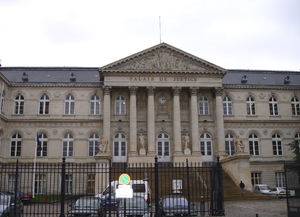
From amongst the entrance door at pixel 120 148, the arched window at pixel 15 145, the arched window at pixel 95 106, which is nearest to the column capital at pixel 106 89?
the arched window at pixel 95 106

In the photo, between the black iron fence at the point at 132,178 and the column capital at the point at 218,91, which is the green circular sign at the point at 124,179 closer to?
the black iron fence at the point at 132,178

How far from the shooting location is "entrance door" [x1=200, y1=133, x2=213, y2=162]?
46031 millimetres

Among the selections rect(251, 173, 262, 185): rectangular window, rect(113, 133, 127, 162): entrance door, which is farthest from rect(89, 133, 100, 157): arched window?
rect(251, 173, 262, 185): rectangular window

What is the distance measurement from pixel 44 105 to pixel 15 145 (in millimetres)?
5982

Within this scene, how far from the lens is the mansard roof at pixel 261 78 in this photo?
50.2 metres

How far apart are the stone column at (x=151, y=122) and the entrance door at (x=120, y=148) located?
350 centimetres

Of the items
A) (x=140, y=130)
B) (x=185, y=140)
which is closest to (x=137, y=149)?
(x=140, y=130)

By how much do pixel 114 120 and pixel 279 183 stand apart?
73.4ft

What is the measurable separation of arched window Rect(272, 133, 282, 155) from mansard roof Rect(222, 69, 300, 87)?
6.84 metres

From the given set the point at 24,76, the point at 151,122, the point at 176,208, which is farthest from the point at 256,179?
the point at 24,76

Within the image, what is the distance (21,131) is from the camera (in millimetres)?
45531

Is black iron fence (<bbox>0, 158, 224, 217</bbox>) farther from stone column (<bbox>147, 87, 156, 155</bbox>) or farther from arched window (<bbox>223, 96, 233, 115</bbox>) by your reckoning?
arched window (<bbox>223, 96, 233, 115</bbox>)

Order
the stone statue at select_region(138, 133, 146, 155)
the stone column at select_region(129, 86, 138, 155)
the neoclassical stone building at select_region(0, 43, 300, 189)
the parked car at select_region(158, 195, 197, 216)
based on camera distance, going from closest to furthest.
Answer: the parked car at select_region(158, 195, 197, 216) → the stone statue at select_region(138, 133, 146, 155) → the stone column at select_region(129, 86, 138, 155) → the neoclassical stone building at select_region(0, 43, 300, 189)

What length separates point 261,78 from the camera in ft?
169
